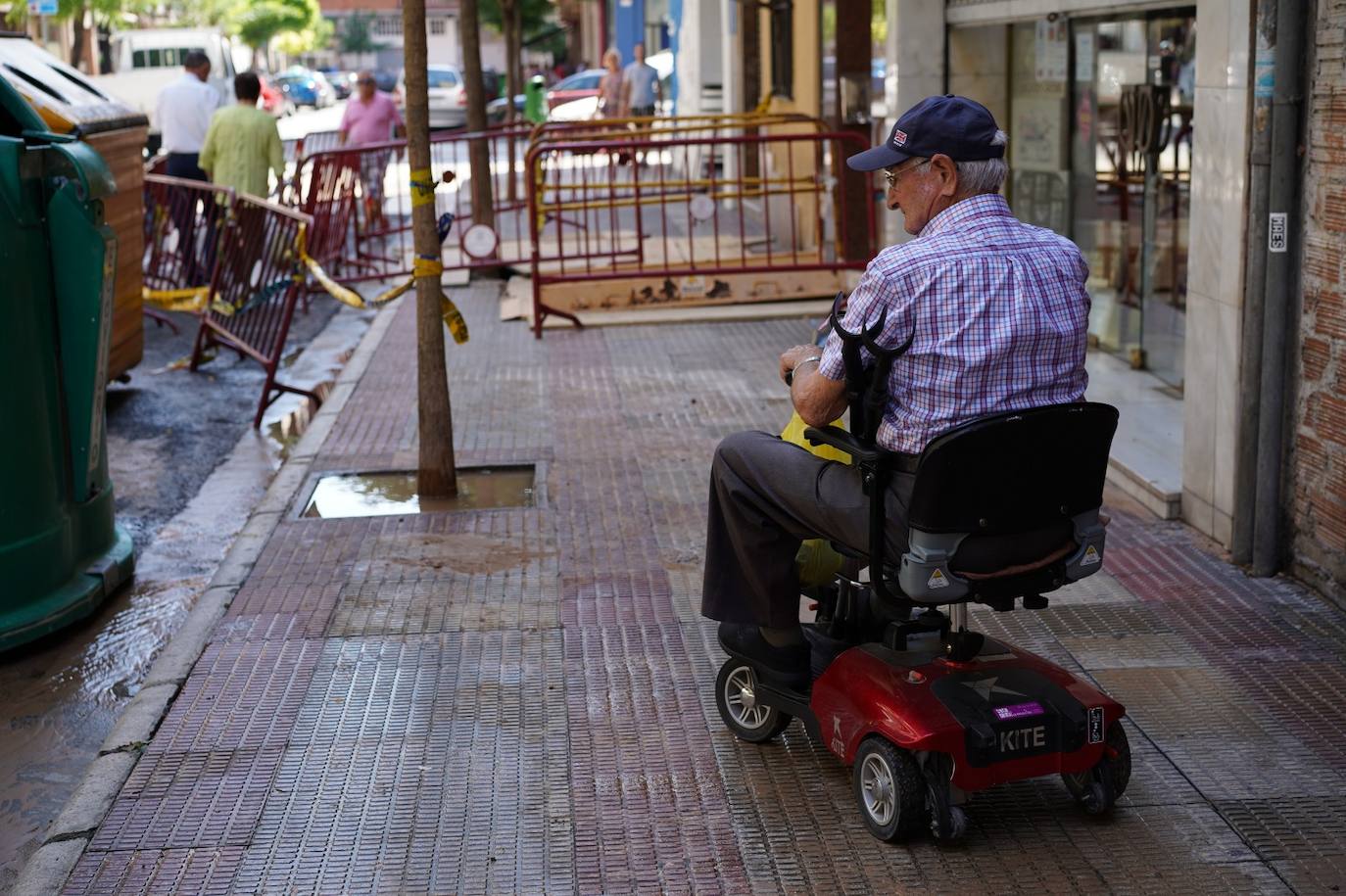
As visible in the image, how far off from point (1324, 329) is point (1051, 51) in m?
4.46

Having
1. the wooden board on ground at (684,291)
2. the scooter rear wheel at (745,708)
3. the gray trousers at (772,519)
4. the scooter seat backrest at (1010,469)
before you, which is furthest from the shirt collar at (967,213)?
the wooden board on ground at (684,291)

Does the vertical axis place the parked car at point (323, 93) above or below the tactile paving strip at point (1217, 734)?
above

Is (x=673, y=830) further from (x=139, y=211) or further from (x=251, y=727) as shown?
(x=139, y=211)

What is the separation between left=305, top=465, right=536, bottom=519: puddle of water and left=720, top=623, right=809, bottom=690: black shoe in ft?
9.33

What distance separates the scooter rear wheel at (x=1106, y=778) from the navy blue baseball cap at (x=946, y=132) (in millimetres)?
1393

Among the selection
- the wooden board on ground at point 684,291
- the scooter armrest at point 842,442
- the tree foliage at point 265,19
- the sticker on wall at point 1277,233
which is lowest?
the wooden board on ground at point 684,291

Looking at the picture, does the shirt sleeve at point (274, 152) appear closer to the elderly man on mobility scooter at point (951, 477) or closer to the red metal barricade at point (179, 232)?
the red metal barricade at point (179, 232)

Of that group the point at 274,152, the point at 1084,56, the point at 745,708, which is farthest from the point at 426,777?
the point at 274,152

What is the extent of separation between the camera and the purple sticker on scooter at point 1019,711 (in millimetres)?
A: 3801

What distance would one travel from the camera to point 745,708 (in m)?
4.52

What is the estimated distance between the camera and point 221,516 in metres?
7.72

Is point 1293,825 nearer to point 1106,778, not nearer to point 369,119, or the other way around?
point 1106,778

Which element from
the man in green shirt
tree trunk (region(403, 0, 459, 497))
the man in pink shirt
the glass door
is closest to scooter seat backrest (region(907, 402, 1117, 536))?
tree trunk (region(403, 0, 459, 497))

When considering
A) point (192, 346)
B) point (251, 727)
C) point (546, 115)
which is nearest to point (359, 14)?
point (546, 115)
